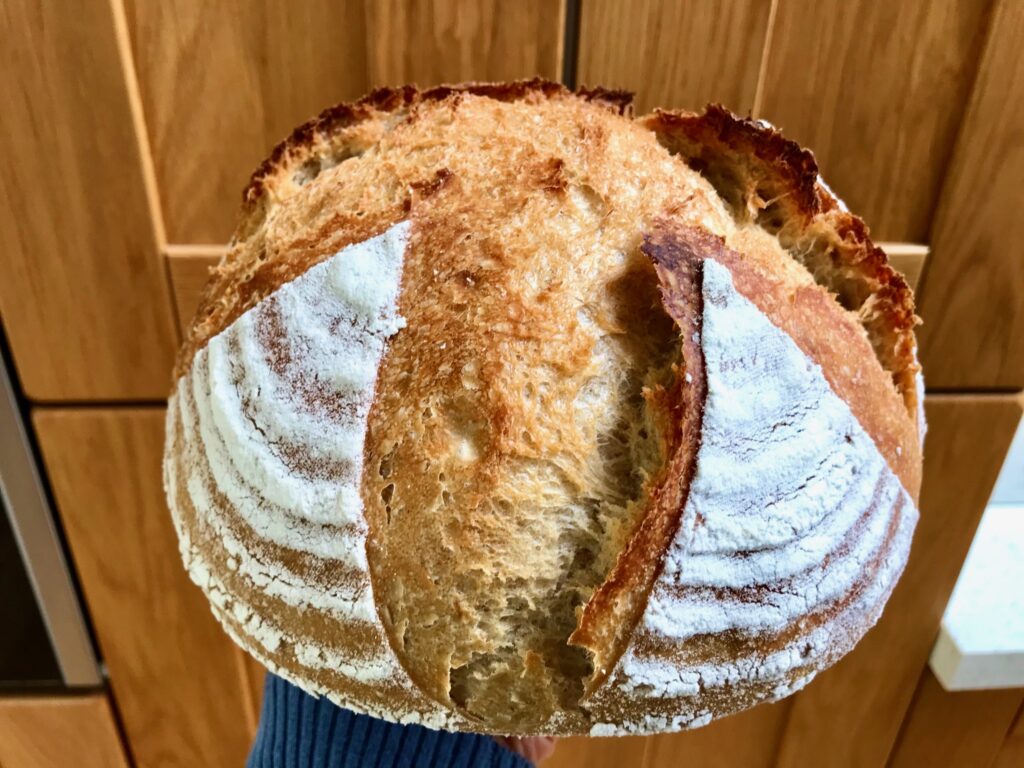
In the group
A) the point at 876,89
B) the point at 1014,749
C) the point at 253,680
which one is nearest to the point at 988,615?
the point at 1014,749

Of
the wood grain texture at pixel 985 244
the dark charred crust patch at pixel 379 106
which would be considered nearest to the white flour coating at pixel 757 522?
the dark charred crust patch at pixel 379 106

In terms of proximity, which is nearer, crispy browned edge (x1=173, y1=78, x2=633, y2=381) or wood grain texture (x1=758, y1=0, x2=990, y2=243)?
crispy browned edge (x1=173, y1=78, x2=633, y2=381)

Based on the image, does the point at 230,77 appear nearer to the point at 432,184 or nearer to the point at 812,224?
the point at 432,184

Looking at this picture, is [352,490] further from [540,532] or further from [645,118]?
Answer: [645,118]

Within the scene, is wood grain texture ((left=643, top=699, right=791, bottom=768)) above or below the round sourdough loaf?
below

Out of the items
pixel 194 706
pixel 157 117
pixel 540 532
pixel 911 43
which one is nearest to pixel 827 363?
pixel 540 532

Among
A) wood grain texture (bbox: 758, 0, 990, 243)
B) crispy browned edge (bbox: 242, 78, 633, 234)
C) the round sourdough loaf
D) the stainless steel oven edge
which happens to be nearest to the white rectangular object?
wood grain texture (bbox: 758, 0, 990, 243)

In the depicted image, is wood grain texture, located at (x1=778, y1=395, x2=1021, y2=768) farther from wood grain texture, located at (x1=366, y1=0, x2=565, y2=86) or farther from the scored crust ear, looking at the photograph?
wood grain texture, located at (x1=366, y1=0, x2=565, y2=86)

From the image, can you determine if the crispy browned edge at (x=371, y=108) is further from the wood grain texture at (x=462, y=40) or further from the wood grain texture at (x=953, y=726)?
the wood grain texture at (x=953, y=726)
